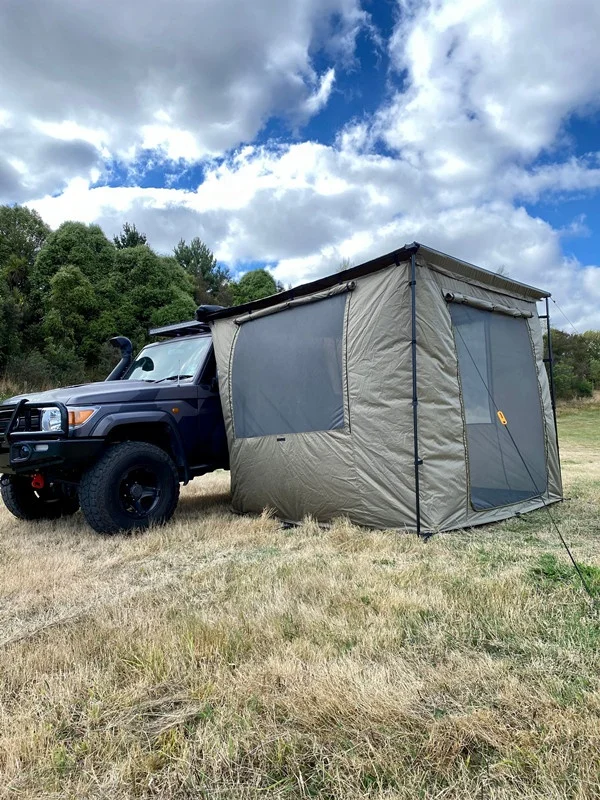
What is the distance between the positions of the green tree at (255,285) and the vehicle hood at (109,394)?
84.1 feet

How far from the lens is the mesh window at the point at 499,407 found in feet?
17.3

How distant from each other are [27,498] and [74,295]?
16471 millimetres

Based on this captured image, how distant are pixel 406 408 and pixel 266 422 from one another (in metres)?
1.58

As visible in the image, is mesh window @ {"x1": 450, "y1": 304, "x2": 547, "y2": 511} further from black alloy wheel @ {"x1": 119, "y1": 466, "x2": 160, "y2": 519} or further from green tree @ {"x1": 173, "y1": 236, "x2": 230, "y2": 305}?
green tree @ {"x1": 173, "y1": 236, "x2": 230, "y2": 305}

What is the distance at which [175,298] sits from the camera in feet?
76.6

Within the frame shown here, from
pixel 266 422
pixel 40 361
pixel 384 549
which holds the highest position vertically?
pixel 40 361

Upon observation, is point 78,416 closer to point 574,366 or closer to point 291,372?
point 291,372

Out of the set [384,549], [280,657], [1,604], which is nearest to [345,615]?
[280,657]

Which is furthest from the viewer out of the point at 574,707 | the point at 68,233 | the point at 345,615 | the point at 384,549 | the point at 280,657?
the point at 68,233

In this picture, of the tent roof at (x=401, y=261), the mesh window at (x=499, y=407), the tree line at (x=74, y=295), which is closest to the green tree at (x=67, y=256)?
the tree line at (x=74, y=295)

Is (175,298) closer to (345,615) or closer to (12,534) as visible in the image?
(12,534)

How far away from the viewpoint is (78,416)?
495cm

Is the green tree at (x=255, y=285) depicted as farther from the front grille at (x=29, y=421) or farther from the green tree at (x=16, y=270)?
the front grille at (x=29, y=421)

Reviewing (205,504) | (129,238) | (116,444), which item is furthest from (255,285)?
(116,444)
